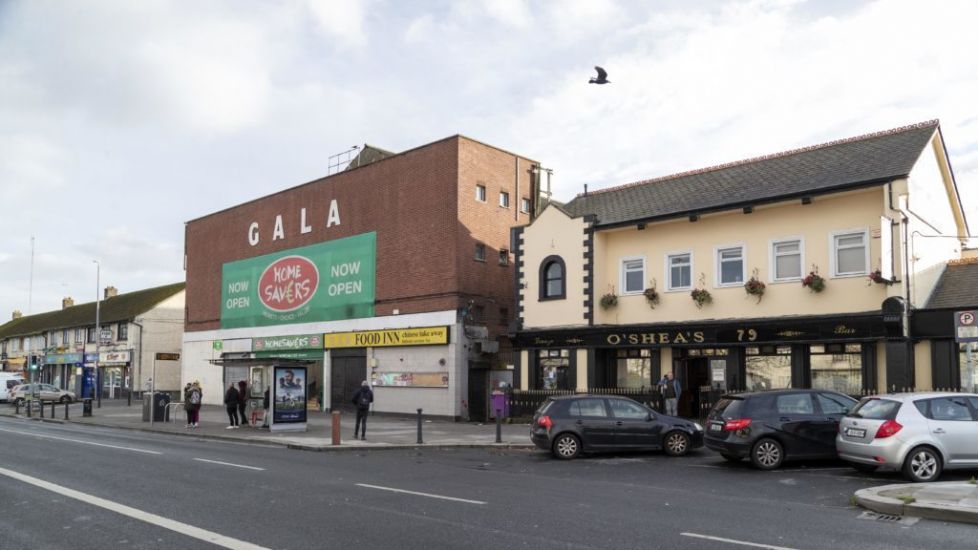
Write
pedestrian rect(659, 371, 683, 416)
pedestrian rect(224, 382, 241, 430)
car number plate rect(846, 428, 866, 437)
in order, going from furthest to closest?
pedestrian rect(224, 382, 241, 430) → pedestrian rect(659, 371, 683, 416) → car number plate rect(846, 428, 866, 437)

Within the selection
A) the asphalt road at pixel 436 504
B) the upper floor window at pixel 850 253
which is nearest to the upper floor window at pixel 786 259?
the upper floor window at pixel 850 253

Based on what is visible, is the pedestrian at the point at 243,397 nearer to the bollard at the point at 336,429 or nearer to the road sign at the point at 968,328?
the bollard at the point at 336,429

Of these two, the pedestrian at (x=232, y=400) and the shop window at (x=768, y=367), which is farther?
the pedestrian at (x=232, y=400)

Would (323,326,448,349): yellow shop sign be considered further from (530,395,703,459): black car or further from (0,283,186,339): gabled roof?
(0,283,186,339): gabled roof

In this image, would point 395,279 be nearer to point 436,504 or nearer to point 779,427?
point 779,427

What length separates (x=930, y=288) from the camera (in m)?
23.5

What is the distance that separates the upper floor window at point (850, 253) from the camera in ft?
74.4

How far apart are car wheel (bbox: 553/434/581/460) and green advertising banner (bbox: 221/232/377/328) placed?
18635 millimetres

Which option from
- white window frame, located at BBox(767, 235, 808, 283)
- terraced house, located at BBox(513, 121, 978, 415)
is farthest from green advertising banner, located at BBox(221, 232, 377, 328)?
white window frame, located at BBox(767, 235, 808, 283)

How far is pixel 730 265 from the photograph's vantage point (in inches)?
1003

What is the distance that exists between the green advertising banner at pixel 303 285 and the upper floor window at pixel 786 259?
58.1ft

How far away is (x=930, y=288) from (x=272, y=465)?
727 inches

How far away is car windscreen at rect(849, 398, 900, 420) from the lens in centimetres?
1372

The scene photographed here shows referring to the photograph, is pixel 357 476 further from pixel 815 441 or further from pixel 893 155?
pixel 893 155
